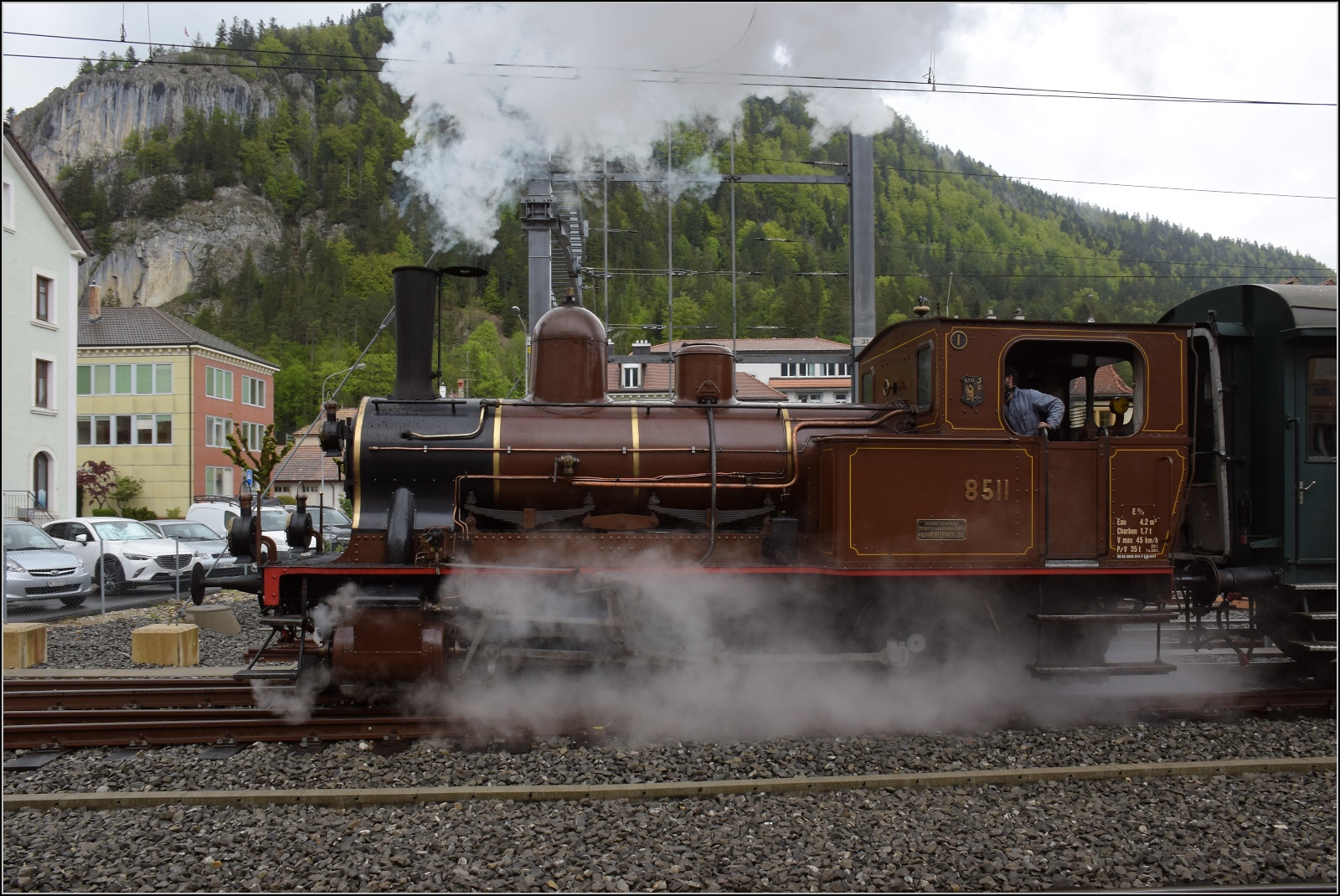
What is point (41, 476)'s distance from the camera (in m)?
25.0

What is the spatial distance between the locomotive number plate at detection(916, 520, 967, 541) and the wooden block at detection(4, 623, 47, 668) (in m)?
9.54

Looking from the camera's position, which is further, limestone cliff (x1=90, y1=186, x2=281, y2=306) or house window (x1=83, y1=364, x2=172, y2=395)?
limestone cliff (x1=90, y1=186, x2=281, y2=306)

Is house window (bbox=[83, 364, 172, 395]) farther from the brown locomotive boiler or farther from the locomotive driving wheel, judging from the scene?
the locomotive driving wheel

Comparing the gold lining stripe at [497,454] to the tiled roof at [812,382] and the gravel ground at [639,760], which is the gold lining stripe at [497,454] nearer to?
the gravel ground at [639,760]

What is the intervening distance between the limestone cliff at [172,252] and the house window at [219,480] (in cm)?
7382

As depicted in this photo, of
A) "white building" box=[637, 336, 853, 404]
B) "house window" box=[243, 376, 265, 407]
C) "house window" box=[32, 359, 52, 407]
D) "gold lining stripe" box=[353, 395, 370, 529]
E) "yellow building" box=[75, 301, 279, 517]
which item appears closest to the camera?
"gold lining stripe" box=[353, 395, 370, 529]

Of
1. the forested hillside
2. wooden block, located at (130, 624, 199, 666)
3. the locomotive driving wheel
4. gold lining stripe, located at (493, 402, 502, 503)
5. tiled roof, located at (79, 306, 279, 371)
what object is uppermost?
the forested hillside

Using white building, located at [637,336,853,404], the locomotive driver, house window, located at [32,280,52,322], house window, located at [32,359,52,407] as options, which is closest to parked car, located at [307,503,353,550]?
the locomotive driver

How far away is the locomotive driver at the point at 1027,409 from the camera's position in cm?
694

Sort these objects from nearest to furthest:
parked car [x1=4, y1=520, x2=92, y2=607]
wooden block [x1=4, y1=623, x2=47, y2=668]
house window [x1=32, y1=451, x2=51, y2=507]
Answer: wooden block [x1=4, y1=623, x2=47, y2=668] → parked car [x1=4, y1=520, x2=92, y2=607] → house window [x1=32, y1=451, x2=51, y2=507]

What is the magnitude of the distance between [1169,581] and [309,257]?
10799 centimetres

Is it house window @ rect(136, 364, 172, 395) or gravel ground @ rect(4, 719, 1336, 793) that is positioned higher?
house window @ rect(136, 364, 172, 395)

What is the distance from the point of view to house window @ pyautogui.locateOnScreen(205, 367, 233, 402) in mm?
38938

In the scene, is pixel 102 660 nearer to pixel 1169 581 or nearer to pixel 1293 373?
pixel 1169 581
